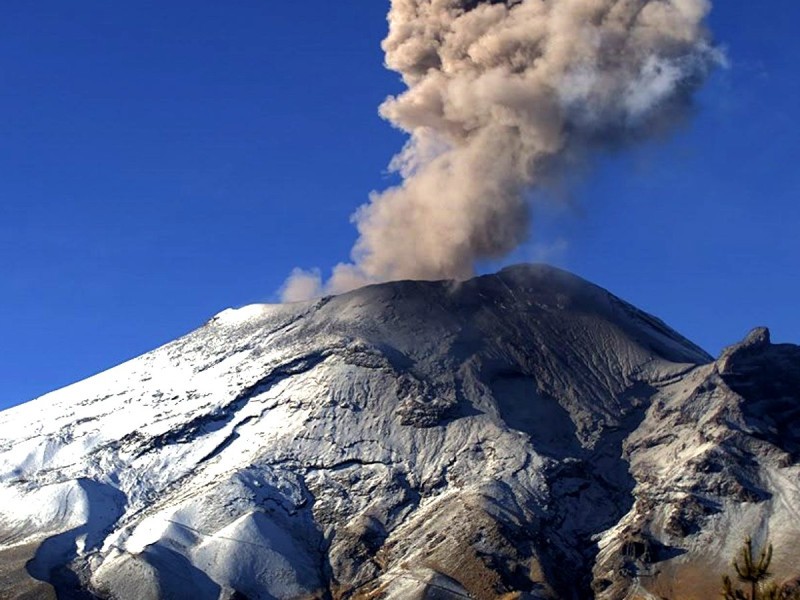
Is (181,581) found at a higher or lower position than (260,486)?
lower

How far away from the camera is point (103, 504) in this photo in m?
140

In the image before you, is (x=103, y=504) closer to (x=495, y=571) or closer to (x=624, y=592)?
(x=495, y=571)

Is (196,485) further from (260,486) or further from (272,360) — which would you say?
(272,360)

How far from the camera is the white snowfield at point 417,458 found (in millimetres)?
125438

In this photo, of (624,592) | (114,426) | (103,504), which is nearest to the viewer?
(624,592)

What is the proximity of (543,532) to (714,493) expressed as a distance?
57.3 ft

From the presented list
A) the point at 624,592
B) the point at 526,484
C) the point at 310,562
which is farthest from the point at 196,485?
the point at 624,592

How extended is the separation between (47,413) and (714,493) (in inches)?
3356

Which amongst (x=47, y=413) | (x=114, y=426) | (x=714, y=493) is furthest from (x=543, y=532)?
(x=47, y=413)

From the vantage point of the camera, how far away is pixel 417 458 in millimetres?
145250

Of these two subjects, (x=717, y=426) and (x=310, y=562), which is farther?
(x=717, y=426)

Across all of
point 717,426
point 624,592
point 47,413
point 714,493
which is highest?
point 47,413

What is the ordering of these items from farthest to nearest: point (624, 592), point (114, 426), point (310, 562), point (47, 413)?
point (47, 413) → point (114, 426) → point (310, 562) → point (624, 592)

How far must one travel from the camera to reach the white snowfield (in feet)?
412
